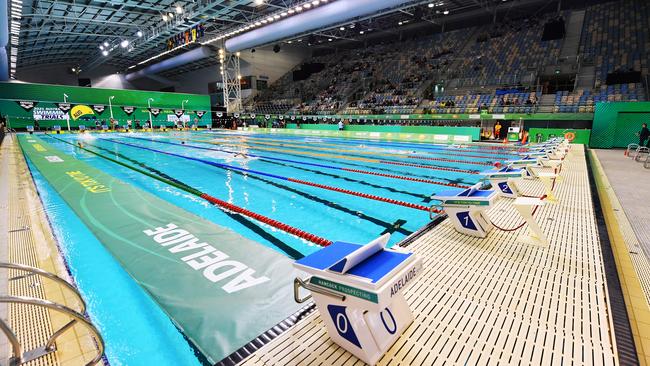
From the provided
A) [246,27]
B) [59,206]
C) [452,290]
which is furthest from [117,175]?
[246,27]

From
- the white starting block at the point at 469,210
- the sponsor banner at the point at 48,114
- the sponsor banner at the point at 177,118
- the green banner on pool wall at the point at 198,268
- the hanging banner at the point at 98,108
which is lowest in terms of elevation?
the green banner on pool wall at the point at 198,268

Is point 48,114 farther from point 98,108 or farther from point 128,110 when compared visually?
point 128,110

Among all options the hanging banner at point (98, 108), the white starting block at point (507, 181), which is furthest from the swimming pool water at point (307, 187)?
the hanging banner at point (98, 108)

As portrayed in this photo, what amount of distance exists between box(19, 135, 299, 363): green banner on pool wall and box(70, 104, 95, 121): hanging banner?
25.9 meters

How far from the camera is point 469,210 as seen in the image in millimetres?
3223

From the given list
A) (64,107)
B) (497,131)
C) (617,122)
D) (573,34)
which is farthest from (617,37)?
(64,107)

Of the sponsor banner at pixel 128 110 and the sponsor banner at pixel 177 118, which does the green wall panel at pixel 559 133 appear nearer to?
the sponsor banner at pixel 177 118

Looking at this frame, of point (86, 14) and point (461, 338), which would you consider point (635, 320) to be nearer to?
point (461, 338)

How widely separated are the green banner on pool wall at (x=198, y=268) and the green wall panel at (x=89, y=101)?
84.0 feet

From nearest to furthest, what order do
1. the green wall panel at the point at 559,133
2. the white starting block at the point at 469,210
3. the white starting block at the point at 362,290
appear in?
the white starting block at the point at 362,290 < the white starting block at the point at 469,210 < the green wall panel at the point at 559,133

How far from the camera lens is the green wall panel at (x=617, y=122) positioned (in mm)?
12875

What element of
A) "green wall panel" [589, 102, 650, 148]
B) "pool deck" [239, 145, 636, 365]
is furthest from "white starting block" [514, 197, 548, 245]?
"green wall panel" [589, 102, 650, 148]

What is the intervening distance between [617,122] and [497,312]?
16087 millimetres

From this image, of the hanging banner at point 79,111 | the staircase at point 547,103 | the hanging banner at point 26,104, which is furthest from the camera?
the hanging banner at point 79,111
